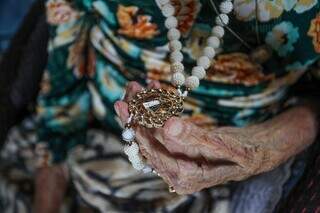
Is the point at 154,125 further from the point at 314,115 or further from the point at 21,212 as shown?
the point at 21,212

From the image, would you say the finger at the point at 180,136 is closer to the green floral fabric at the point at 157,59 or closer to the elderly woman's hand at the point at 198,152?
the elderly woman's hand at the point at 198,152

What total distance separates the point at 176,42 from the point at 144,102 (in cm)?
14

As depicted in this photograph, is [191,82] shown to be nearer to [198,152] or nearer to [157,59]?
[198,152]

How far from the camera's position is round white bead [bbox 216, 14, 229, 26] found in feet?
2.37

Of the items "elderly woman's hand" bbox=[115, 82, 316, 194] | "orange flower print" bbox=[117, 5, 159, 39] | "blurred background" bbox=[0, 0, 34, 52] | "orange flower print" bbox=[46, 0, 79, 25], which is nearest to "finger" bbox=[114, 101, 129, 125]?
"elderly woman's hand" bbox=[115, 82, 316, 194]

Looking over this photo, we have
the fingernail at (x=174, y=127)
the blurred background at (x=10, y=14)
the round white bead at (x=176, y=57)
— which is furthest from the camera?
the blurred background at (x=10, y=14)

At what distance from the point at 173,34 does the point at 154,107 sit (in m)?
0.16

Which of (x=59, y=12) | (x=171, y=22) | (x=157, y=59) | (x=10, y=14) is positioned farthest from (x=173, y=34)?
(x=10, y=14)

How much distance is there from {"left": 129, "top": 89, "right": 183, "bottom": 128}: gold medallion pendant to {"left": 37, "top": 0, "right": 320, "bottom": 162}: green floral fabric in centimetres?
19

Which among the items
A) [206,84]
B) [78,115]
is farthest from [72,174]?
[206,84]

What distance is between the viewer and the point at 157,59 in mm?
855

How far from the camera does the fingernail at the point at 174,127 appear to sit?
566mm

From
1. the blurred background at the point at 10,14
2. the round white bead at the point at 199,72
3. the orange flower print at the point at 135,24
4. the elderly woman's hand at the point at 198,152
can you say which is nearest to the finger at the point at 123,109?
the elderly woman's hand at the point at 198,152

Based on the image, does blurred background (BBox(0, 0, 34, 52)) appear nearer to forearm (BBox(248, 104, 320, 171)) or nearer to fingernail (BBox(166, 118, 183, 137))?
forearm (BBox(248, 104, 320, 171))
